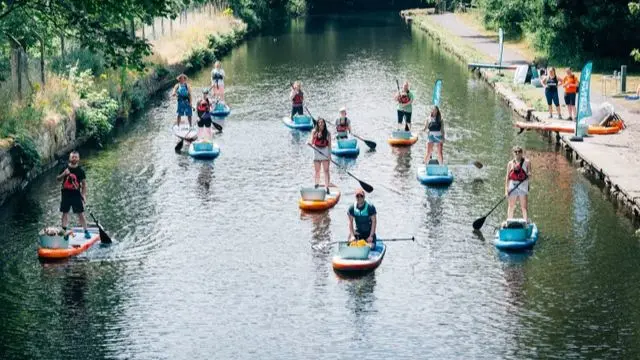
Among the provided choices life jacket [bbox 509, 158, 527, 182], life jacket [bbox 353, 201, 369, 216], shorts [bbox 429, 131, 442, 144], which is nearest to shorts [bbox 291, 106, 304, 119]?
shorts [bbox 429, 131, 442, 144]

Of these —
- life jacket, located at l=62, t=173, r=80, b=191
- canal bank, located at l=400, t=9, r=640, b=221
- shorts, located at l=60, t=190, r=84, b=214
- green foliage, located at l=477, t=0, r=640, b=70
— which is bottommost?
canal bank, located at l=400, t=9, r=640, b=221

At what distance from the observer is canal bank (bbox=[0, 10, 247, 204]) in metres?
33.4

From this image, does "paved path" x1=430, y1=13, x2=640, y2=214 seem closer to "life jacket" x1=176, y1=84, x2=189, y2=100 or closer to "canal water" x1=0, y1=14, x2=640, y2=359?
"canal water" x1=0, y1=14, x2=640, y2=359

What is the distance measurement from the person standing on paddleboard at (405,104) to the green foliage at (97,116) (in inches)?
415

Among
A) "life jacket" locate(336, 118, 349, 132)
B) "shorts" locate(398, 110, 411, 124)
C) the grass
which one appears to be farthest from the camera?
→ the grass

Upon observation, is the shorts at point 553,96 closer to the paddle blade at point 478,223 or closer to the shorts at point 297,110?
the shorts at point 297,110

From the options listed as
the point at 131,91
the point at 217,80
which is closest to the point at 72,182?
the point at 217,80

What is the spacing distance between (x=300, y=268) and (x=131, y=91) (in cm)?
2469

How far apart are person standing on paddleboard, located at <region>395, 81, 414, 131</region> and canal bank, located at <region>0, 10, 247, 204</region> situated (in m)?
8.57

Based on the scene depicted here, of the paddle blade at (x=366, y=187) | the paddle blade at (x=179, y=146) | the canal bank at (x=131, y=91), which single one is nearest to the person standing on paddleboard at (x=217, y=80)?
the canal bank at (x=131, y=91)

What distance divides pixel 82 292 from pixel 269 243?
5095 millimetres

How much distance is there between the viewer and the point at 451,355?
67.9 ft

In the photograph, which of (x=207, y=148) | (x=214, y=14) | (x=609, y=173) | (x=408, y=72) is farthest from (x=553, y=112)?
(x=214, y=14)

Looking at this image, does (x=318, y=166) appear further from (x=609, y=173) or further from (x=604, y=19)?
(x=604, y=19)
